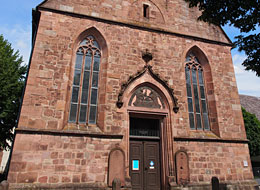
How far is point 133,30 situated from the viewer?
952 centimetres

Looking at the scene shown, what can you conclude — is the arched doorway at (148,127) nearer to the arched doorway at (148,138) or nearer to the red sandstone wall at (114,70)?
the arched doorway at (148,138)

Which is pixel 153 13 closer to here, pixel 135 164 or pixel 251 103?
pixel 135 164

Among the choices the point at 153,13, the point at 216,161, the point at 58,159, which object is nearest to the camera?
the point at 58,159

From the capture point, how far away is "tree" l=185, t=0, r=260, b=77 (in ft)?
21.6

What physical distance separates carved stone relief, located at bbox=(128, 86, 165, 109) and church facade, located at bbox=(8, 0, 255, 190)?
0.15 ft

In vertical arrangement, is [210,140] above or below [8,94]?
below

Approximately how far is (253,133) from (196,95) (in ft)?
39.7

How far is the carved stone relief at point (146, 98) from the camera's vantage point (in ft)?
28.0

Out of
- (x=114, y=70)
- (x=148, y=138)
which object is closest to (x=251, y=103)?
(x=148, y=138)

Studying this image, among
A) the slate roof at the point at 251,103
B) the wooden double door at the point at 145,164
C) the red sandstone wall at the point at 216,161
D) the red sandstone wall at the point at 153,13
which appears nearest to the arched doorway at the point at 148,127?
the wooden double door at the point at 145,164

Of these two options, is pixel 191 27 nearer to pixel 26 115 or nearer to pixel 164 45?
pixel 164 45

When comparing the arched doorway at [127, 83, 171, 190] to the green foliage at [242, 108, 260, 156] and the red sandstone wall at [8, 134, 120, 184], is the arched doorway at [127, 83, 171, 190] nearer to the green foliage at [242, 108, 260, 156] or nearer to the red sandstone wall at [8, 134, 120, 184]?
the red sandstone wall at [8, 134, 120, 184]

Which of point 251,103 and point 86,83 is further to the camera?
point 251,103

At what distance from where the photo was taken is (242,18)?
269 inches
